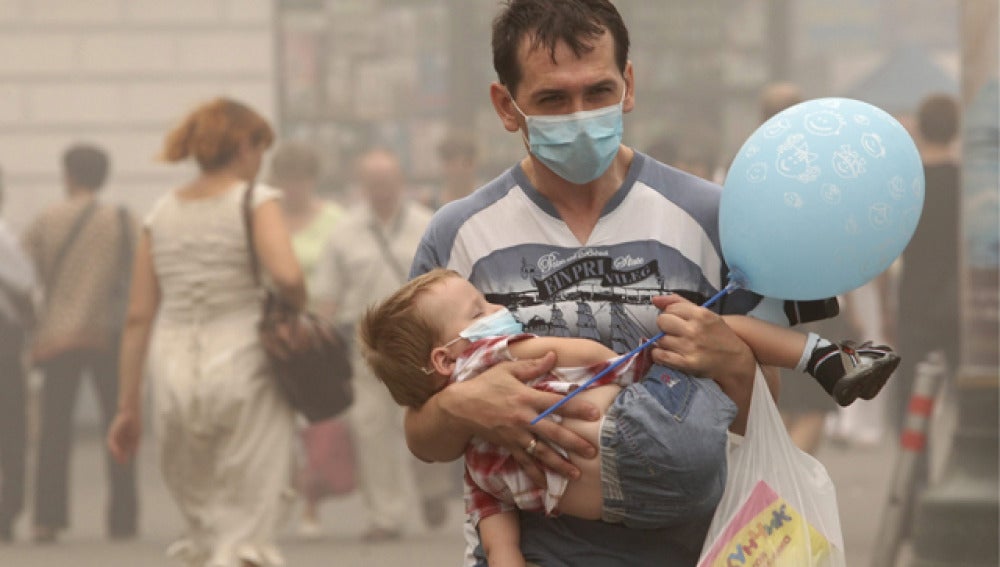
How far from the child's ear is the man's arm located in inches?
1.4

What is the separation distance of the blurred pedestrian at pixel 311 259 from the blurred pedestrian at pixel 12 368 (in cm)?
146

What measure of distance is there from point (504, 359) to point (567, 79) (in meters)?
0.50

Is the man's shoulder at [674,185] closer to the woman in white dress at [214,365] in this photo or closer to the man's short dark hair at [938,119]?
the woman in white dress at [214,365]

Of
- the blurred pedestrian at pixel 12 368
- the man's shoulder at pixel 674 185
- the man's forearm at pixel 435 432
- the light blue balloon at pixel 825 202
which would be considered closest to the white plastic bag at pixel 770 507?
the light blue balloon at pixel 825 202

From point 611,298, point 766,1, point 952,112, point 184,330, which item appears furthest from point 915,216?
point 766,1

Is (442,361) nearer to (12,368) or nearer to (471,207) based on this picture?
(471,207)

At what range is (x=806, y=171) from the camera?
10.7ft

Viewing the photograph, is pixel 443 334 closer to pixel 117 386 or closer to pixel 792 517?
pixel 792 517

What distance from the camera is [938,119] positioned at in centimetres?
966

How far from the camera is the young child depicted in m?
3.24

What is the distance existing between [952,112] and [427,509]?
3.36 meters

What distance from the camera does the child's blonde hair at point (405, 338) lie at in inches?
132

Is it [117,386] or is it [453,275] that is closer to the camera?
[453,275]

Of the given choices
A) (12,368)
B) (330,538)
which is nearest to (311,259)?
(330,538)
